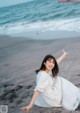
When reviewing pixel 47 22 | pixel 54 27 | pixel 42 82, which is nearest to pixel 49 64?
Answer: pixel 42 82

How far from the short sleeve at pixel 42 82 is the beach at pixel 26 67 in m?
0.50

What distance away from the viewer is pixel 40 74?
457cm

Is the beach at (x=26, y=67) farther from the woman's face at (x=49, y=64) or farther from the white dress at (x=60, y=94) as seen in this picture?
the woman's face at (x=49, y=64)

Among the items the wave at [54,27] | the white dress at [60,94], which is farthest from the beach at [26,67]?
the wave at [54,27]

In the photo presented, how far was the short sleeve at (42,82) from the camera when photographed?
4449 millimetres

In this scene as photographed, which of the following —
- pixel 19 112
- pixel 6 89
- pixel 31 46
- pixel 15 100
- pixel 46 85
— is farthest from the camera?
pixel 31 46

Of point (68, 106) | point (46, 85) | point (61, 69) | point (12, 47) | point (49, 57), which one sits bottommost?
point (12, 47)

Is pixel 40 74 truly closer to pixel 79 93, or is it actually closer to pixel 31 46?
pixel 79 93

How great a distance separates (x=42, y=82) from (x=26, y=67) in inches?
116

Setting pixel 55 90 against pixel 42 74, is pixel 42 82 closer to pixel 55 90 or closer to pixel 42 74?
pixel 42 74

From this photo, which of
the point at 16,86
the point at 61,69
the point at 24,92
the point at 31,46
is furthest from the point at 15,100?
the point at 31,46

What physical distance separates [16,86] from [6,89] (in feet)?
0.71

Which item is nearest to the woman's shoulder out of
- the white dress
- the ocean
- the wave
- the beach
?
the white dress

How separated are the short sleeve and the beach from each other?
495mm
